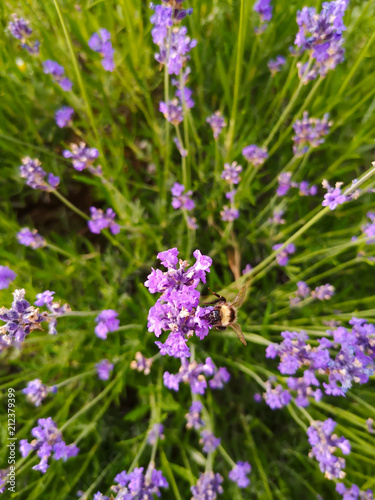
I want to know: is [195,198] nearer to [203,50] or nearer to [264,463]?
[203,50]

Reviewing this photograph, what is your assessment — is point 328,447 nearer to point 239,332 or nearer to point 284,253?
point 239,332

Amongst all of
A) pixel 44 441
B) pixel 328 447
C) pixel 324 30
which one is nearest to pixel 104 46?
pixel 324 30

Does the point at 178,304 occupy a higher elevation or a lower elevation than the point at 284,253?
lower

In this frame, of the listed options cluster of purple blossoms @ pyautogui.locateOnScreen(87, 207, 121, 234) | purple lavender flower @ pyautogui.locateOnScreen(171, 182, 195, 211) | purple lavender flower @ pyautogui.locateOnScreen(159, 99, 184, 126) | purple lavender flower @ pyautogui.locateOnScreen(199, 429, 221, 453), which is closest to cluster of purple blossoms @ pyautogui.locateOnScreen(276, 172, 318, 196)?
purple lavender flower @ pyautogui.locateOnScreen(171, 182, 195, 211)

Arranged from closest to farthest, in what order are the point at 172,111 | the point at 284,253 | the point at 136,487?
the point at 136,487 → the point at 172,111 → the point at 284,253

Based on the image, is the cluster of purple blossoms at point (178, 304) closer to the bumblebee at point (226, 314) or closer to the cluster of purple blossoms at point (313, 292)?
the bumblebee at point (226, 314)

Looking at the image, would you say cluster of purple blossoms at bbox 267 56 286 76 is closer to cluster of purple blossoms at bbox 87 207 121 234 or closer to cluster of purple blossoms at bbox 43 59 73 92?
cluster of purple blossoms at bbox 43 59 73 92

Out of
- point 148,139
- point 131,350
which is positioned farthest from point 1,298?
point 148,139
